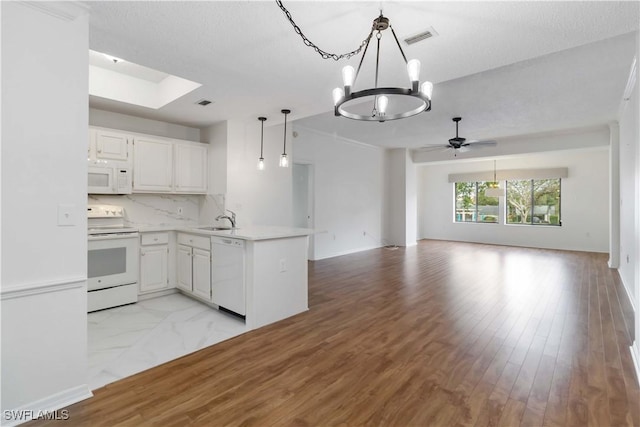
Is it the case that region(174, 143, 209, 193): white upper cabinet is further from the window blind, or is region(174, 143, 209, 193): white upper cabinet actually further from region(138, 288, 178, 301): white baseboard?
the window blind

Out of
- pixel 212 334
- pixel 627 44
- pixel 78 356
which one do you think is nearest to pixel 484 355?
pixel 212 334

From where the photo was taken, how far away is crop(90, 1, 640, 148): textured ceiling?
2.02 metres

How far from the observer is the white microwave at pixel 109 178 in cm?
376

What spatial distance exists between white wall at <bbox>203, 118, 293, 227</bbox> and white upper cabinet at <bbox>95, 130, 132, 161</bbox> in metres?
1.17

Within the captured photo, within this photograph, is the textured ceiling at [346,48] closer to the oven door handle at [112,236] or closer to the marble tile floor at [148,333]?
the oven door handle at [112,236]

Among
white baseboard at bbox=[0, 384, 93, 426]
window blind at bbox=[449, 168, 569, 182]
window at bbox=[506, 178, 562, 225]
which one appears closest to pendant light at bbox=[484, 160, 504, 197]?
window blind at bbox=[449, 168, 569, 182]

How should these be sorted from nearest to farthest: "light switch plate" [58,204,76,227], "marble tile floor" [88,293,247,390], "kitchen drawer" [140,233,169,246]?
"light switch plate" [58,204,76,227]
"marble tile floor" [88,293,247,390]
"kitchen drawer" [140,233,169,246]

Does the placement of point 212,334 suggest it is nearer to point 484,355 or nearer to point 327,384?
point 327,384

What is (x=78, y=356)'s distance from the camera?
79.4 inches

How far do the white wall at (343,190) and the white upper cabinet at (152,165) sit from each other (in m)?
2.58

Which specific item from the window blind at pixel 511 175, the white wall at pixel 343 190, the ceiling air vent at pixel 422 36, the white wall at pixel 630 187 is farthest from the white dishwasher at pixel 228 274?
the window blind at pixel 511 175

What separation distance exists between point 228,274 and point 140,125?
107 inches

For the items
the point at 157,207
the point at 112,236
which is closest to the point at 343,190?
the point at 157,207

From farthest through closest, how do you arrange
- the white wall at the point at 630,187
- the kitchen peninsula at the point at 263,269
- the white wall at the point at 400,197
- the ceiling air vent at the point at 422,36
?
the white wall at the point at 400,197, the white wall at the point at 630,187, the kitchen peninsula at the point at 263,269, the ceiling air vent at the point at 422,36
